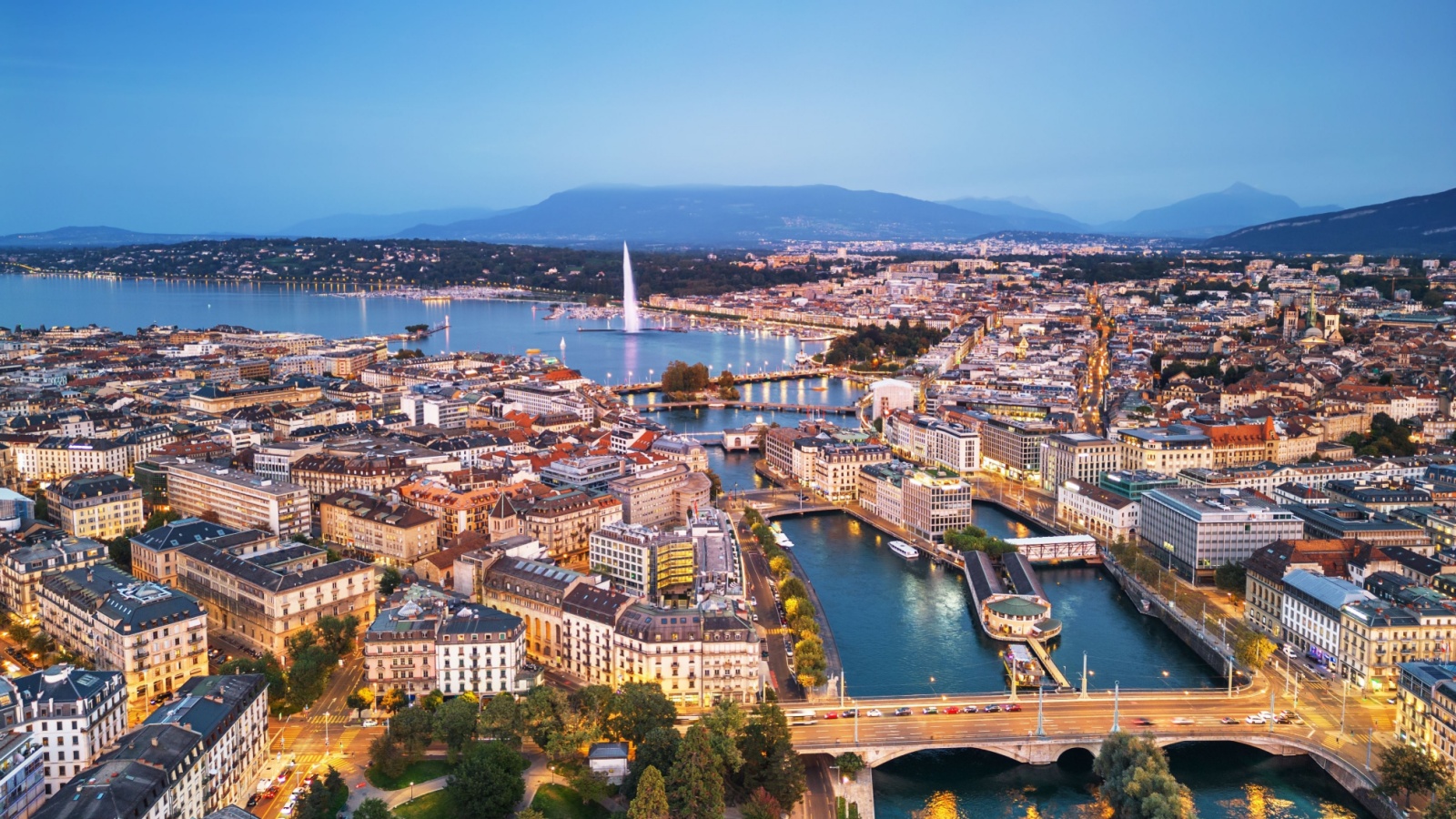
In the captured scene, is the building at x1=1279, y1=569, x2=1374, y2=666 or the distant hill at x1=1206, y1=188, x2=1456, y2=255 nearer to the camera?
the building at x1=1279, y1=569, x2=1374, y2=666

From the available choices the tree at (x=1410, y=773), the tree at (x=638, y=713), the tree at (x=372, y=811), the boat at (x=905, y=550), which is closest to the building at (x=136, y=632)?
the tree at (x=372, y=811)

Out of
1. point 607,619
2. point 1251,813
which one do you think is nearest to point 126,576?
point 607,619

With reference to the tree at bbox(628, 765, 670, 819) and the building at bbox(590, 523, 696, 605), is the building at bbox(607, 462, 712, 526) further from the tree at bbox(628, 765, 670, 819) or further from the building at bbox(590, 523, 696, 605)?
the tree at bbox(628, 765, 670, 819)

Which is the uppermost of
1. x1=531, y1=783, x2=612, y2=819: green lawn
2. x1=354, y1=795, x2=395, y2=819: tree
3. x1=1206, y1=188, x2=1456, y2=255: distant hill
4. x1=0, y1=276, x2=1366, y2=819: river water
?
x1=1206, y1=188, x2=1456, y2=255: distant hill

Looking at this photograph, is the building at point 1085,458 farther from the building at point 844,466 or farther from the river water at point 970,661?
the building at point 844,466

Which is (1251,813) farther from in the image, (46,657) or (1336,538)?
(46,657)

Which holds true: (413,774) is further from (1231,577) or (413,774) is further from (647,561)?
(1231,577)

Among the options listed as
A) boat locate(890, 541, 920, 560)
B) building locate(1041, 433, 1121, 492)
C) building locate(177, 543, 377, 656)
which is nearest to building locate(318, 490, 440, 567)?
building locate(177, 543, 377, 656)
